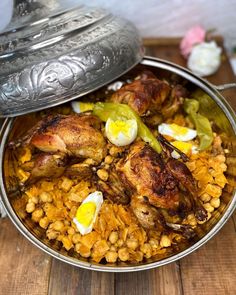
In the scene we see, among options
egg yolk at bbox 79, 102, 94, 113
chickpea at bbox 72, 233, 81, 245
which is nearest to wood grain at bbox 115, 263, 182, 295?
chickpea at bbox 72, 233, 81, 245

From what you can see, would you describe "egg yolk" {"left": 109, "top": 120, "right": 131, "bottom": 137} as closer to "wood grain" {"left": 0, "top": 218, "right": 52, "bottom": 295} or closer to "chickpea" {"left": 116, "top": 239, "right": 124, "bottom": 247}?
"chickpea" {"left": 116, "top": 239, "right": 124, "bottom": 247}

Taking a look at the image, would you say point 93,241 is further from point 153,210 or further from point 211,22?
point 211,22

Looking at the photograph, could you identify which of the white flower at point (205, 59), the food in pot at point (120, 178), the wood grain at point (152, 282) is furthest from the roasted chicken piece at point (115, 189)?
the white flower at point (205, 59)

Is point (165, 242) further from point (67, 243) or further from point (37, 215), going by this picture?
point (37, 215)

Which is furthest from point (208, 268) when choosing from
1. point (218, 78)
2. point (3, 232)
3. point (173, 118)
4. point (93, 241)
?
point (218, 78)

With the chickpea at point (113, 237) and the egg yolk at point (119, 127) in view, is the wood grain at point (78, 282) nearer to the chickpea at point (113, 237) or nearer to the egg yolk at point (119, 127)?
the chickpea at point (113, 237)

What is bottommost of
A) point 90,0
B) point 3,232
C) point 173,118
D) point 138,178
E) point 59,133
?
point 3,232

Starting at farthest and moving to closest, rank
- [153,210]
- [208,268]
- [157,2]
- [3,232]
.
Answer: [157,2], [3,232], [208,268], [153,210]
